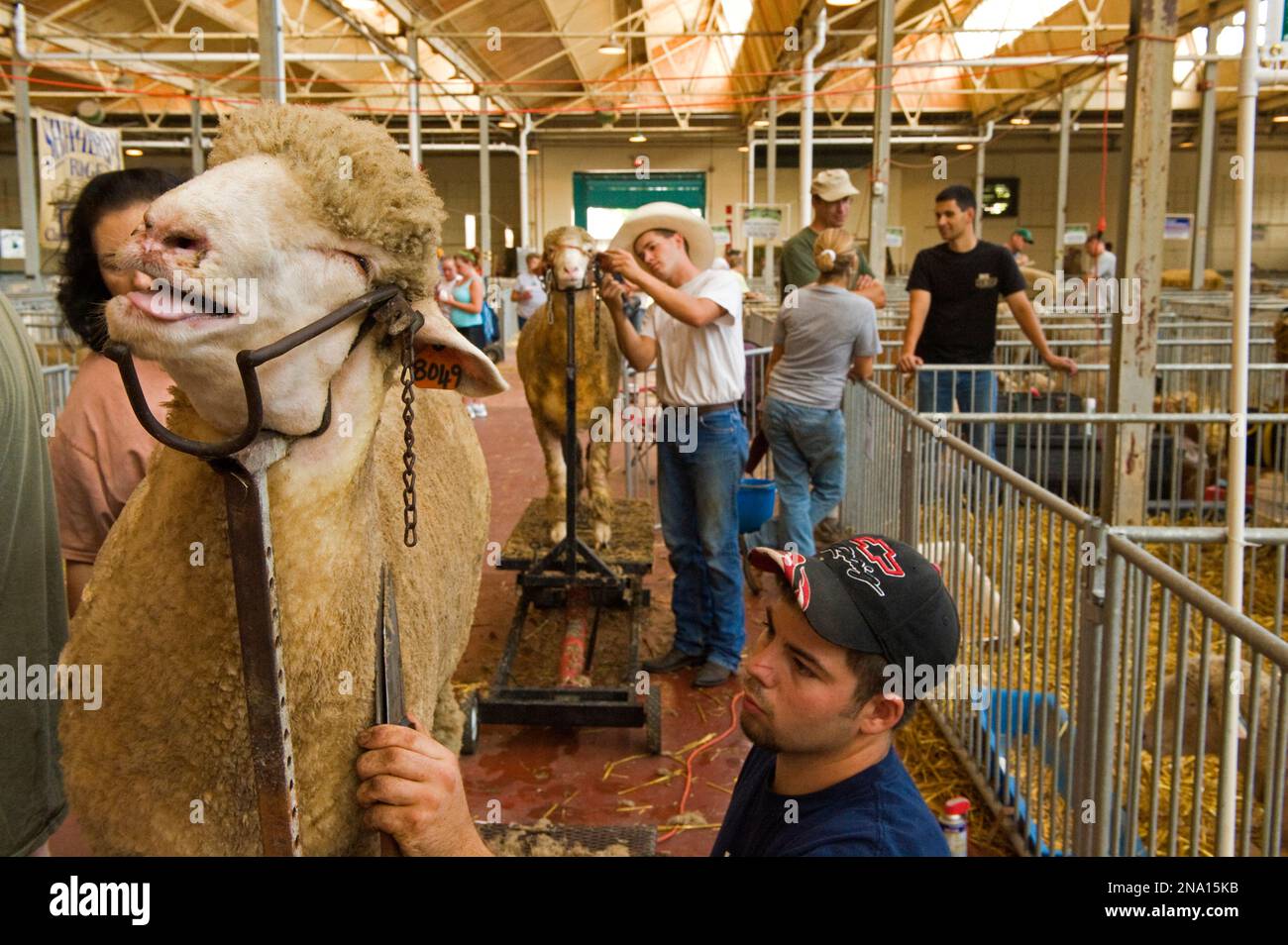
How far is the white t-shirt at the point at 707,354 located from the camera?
5020mm

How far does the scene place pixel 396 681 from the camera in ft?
6.02

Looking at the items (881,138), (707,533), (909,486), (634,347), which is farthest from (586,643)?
(881,138)

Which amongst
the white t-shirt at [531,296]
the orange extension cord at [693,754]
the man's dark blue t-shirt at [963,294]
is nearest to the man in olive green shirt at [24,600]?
the orange extension cord at [693,754]

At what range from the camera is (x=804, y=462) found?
5930mm

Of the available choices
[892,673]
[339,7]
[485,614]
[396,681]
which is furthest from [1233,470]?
[339,7]

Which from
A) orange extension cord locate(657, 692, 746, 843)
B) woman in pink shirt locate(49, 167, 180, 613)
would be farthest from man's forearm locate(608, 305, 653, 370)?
woman in pink shirt locate(49, 167, 180, 613)

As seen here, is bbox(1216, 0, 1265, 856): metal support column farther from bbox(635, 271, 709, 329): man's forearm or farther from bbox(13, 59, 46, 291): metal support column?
bbox(13, 59, 46, 291): metal support column

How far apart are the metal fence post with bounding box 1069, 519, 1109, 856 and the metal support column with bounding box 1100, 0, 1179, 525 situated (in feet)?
10.4

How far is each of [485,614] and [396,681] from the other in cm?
459

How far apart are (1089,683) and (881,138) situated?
960 centimetres

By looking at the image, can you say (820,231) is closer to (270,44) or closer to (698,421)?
(698,421)

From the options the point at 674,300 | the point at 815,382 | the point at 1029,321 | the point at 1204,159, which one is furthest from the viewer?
the point at 1204,159

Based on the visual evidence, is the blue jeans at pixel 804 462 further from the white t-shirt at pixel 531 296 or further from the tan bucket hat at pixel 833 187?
the white t-shirt at pixel 531 296

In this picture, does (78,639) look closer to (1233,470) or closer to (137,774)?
(137,774)
